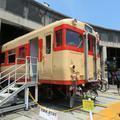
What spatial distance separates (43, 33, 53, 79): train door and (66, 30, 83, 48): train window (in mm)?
840

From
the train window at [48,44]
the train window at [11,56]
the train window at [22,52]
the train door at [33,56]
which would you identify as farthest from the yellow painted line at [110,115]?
the train window at [11,56]

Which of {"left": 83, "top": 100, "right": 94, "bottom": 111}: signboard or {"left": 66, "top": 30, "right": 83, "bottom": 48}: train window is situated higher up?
{"left": 66, "top": 30, "right": 83, "bottom": 48}: train window

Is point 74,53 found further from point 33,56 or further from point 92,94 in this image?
point 92,94

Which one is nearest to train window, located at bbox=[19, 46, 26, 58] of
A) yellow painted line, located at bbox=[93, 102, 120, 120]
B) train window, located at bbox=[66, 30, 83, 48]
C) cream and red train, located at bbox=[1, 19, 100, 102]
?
cream and red train, located at bbox=[1, 19, 100, 102]

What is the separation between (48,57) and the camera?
32.0ft

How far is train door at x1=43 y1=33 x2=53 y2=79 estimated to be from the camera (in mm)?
9648

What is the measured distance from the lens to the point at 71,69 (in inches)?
354

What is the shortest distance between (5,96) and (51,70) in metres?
2.15

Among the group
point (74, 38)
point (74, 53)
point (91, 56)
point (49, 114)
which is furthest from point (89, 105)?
point (91, 56)

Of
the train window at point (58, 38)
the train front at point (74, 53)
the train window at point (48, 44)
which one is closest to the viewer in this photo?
the train front at point (74, 53)

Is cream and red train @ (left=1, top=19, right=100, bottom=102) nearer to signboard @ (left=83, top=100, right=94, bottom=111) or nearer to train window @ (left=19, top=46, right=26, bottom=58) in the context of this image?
train window @ (left=19, top=46, right=26, bottom=58)

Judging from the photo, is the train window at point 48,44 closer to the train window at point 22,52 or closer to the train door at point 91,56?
the train door at point 91,56

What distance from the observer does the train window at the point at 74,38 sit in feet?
30.5

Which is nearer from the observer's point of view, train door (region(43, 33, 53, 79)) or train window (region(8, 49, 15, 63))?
train door (region(43, 33, 53, 79))
